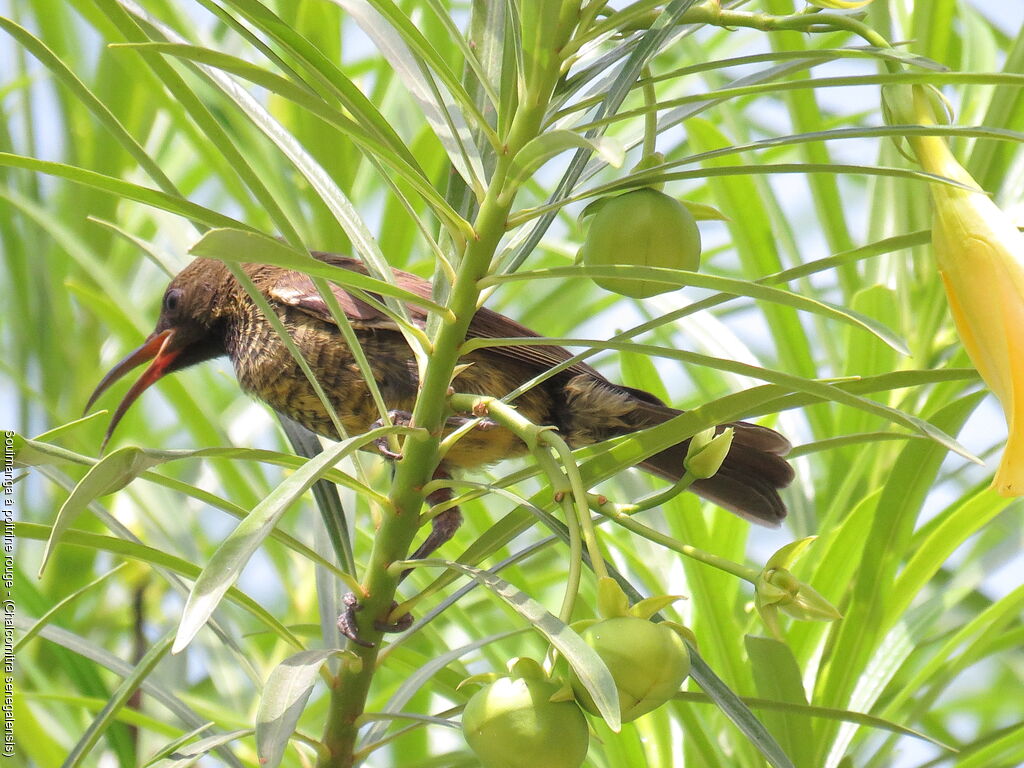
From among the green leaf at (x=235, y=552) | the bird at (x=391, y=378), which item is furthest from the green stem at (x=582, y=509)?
the bird at (x=391, y=378)

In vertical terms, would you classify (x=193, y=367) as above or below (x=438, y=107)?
below

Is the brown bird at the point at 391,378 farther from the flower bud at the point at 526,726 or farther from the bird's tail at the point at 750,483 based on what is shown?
the flower bud at the point at 526,726

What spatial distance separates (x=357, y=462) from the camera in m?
1.19

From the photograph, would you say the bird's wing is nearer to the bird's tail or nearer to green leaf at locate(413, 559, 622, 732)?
the bird's tail

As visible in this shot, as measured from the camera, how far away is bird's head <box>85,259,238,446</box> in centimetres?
222

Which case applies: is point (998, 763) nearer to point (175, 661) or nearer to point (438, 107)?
point (438, 107)

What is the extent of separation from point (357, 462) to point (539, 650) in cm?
73

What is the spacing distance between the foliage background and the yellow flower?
0.03 meters

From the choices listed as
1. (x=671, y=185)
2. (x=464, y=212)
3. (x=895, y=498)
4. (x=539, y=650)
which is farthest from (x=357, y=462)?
(x=671, y=185)

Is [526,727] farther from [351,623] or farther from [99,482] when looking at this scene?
[351,623]

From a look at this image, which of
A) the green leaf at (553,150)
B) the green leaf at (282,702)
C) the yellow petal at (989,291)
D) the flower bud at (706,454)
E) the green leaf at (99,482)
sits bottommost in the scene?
the green leaf at (282,702)

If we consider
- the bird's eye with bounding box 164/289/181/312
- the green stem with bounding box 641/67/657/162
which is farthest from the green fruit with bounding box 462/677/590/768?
the bird's eye with bounding box 164/289/181/312

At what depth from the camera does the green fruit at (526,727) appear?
71cm

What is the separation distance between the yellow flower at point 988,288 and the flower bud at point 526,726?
0.35 metres
